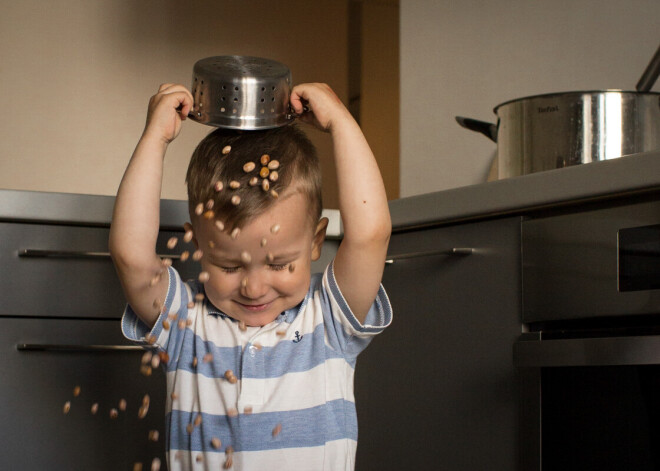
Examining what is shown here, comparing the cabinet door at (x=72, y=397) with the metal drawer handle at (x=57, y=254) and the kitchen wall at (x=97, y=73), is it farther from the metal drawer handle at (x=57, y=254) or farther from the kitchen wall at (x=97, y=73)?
the kitchen wall at (x=97, y=73)

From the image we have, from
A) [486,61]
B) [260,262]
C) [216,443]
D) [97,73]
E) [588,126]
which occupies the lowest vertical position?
[216,443]

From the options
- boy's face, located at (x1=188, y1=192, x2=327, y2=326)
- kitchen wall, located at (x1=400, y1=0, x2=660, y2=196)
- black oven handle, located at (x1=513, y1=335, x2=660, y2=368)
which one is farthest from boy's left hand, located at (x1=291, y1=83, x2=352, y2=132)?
kitchen wall, located at (x1=400, y1=0, x2=660, y2=196)

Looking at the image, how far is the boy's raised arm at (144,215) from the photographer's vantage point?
1.02m

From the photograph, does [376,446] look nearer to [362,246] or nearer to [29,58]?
[362,246]

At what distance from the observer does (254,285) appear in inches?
39.7

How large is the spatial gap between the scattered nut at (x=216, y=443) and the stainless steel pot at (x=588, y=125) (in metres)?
0.66

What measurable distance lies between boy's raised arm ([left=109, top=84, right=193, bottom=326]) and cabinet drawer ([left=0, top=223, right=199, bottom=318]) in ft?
0.87

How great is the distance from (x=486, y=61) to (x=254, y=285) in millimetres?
1052

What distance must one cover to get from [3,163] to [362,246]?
64.3 inches

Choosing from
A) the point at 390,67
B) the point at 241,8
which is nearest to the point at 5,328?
the point at 241,8

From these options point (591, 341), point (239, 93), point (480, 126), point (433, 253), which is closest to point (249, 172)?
point (239, 93)

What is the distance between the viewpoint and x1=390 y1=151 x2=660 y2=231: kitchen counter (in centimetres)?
99

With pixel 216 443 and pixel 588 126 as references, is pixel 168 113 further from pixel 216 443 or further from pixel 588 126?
pixel 588 126

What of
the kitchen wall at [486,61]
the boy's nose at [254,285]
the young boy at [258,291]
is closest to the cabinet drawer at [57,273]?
the young boy at [258,291]
